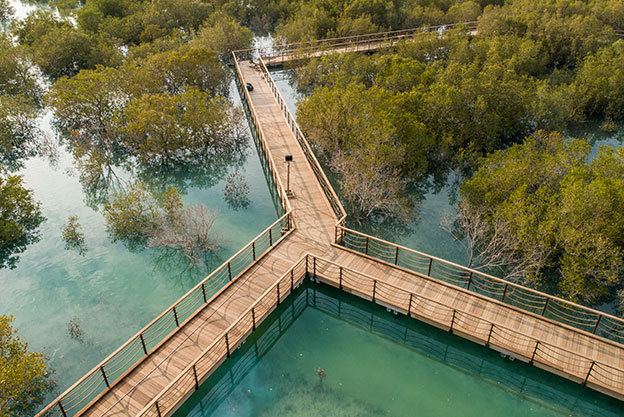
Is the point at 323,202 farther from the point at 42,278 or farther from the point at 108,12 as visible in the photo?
the point at 108,12

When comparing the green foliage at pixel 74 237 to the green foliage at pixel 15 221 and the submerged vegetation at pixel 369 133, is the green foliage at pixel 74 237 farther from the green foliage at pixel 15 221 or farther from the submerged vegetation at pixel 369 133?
the green foliage at pixel 15 221

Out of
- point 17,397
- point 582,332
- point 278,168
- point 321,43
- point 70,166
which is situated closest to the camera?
point 17,397

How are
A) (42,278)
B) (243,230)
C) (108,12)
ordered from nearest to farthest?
1. (42,278)
2. (243,230)
3. (108,12)

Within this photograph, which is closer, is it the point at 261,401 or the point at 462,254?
the point at 261,401

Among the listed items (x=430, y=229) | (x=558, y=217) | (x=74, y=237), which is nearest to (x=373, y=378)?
(x=430, y=229)

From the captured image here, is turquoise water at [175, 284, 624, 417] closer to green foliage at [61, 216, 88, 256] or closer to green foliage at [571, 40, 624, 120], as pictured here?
green foliage at [61, 216, 88, 256]

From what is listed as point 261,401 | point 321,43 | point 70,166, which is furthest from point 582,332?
point 321,43

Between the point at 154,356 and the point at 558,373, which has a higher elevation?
the point at 154,356

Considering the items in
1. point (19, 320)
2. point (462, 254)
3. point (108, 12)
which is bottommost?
point (462, 254)
